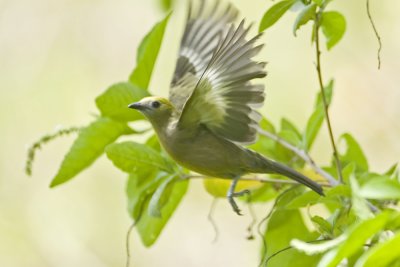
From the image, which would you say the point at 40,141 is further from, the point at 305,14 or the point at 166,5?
the point at 305,14

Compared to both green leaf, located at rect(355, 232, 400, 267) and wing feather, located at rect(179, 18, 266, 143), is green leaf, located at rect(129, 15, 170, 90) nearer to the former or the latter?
wing feather, located at rect(179, 18, 266, 143)

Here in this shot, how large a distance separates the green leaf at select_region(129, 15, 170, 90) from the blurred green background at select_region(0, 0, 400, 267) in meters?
2.97

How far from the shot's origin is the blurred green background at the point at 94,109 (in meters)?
5.36

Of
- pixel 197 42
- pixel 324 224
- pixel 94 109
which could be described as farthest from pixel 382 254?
pixel 94 109

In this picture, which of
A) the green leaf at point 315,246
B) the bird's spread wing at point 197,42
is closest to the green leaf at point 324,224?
the green leaf at point 315,246

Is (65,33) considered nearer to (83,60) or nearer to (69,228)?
(83,60)

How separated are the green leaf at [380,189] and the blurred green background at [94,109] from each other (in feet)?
12.7

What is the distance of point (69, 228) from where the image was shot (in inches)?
227

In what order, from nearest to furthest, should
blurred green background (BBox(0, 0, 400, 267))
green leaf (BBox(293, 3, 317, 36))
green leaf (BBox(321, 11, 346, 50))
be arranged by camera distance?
green leaf (BBox(293, 3, 317, 36)) → green leaf (BBox(321, 11, 346, 50)) → blurred green background (BBox(0, 0, 400, 267))

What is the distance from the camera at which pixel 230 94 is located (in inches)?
80.3

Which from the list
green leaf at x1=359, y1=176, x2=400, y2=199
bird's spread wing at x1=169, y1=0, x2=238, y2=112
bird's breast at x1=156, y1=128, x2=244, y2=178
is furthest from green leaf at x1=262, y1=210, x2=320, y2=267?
green leaf at x1=359, y1=176, x2=400, y2=199

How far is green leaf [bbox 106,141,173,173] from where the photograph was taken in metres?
2.09

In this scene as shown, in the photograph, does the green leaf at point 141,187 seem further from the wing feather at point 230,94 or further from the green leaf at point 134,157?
the wing feather at point 230,94

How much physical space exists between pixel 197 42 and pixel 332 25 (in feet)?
2.06
